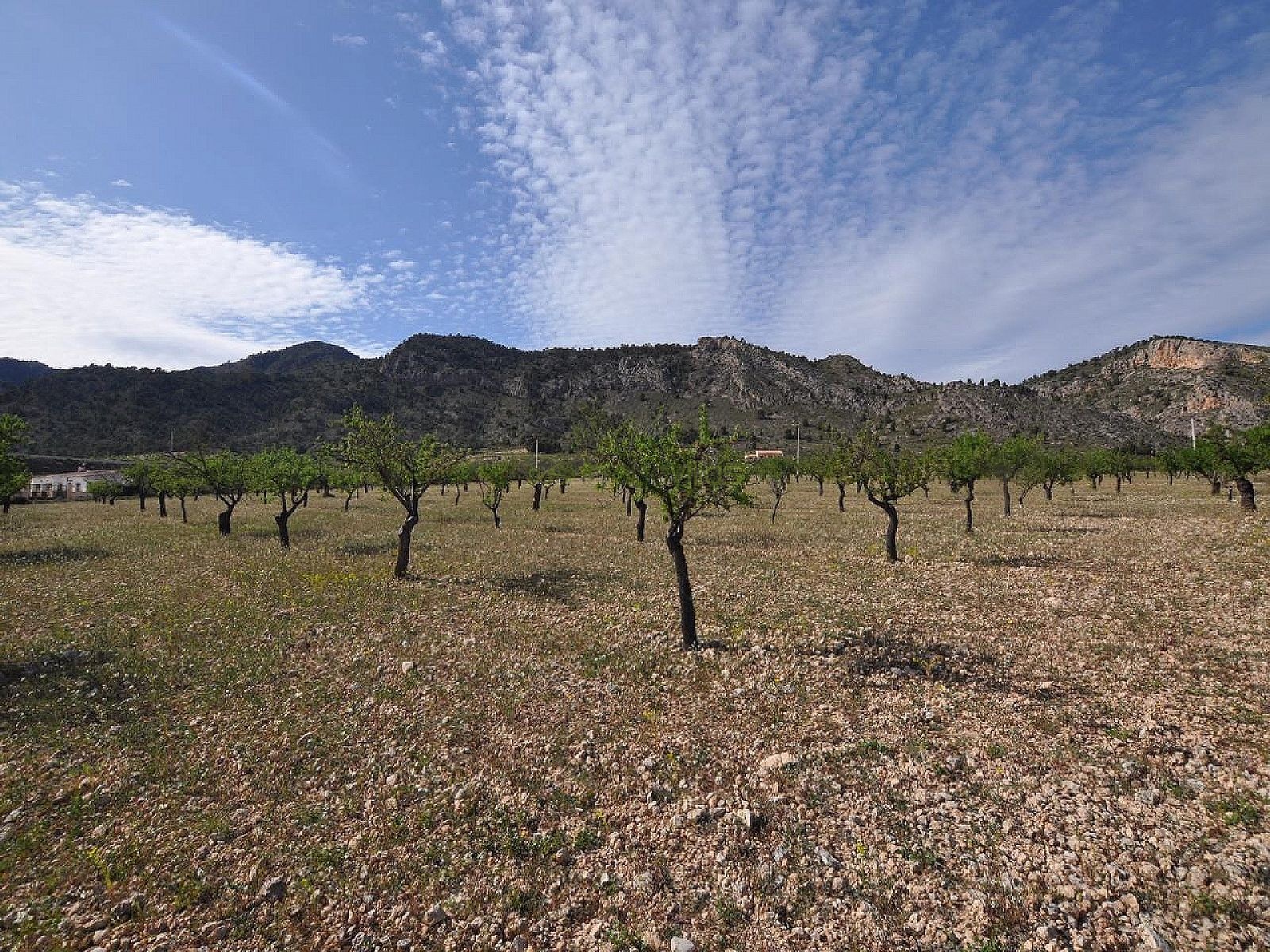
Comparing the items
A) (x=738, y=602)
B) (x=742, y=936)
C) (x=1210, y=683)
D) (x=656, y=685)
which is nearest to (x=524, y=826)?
(x=742, y=936)

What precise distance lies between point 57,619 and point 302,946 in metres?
21.7

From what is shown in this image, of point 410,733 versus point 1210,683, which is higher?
point 1210,683

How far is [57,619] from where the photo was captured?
66.9 feet

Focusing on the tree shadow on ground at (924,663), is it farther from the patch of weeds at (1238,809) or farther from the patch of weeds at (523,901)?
the patch of weeds at (523,901)

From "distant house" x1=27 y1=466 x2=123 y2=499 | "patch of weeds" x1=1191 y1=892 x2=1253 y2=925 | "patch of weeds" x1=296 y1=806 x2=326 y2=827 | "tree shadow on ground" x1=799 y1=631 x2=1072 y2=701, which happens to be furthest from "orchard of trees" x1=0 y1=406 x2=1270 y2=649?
"distant house" x1=27 y1=466 x2=123 y2=499

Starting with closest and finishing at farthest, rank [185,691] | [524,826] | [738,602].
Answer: [524,826]
[185,691]
[738,602]

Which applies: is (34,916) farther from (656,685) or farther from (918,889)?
(918,889)

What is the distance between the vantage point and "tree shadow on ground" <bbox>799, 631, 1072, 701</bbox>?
14000mm

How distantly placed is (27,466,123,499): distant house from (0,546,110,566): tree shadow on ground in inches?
3162

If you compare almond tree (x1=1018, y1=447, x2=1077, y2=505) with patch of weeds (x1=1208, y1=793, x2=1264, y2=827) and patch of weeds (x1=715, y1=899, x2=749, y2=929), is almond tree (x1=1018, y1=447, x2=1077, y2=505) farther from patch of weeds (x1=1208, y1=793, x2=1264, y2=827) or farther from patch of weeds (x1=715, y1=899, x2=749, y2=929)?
patch of weeds (x1=715, y1=899, x2=749, y2=929)

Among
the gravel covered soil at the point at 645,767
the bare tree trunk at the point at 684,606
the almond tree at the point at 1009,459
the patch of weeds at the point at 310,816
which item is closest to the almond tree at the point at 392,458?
the gravel covered soil at the point at 645,767

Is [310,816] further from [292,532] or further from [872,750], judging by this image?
[292,532]

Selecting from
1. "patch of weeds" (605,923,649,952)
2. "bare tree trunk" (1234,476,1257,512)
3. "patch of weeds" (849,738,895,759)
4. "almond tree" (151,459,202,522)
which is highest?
"almond tree" (151,459,202,522)

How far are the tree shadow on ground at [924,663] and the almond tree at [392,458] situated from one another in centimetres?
2209
